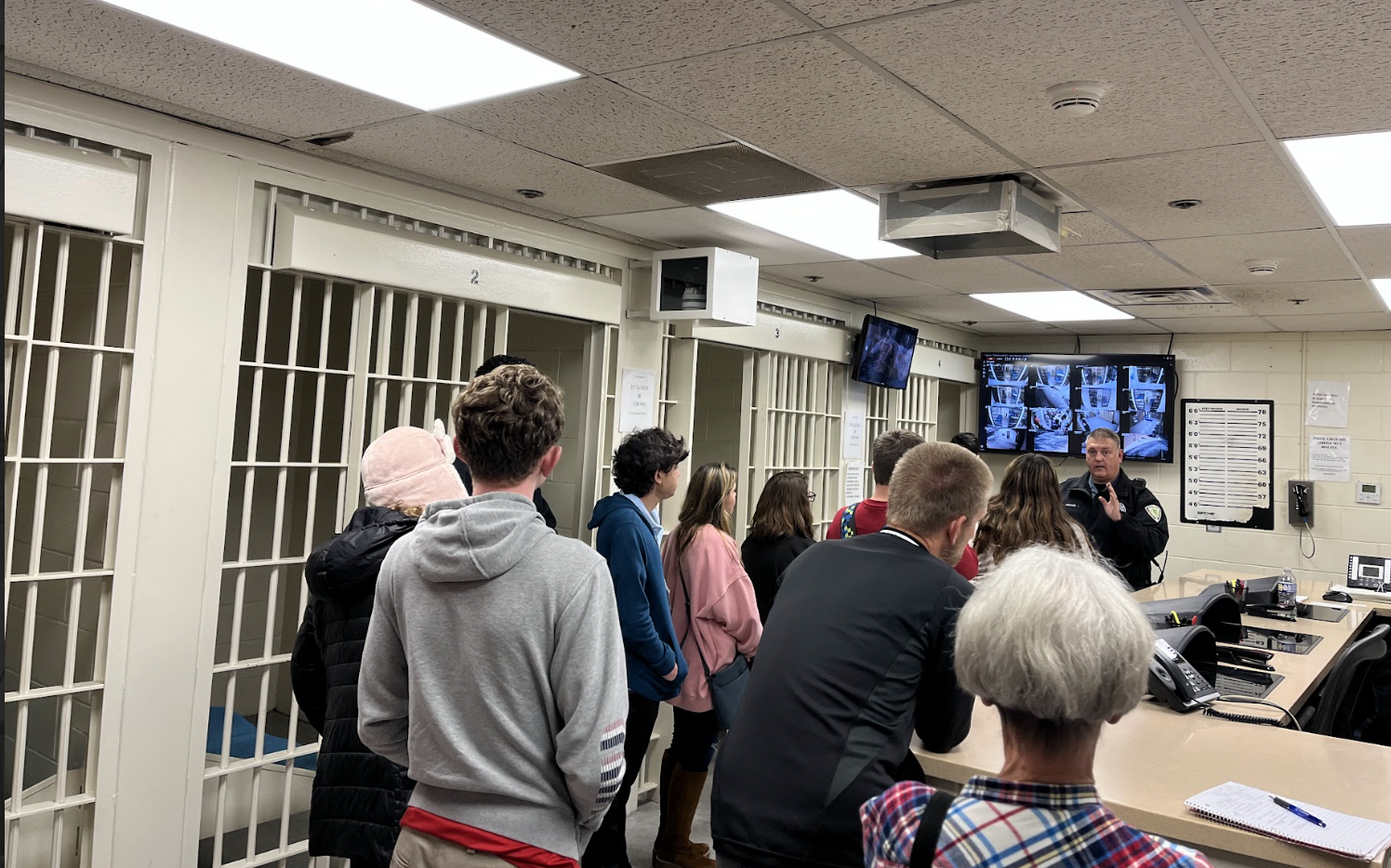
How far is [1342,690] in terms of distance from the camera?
2766 mm

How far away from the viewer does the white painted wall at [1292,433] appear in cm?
609

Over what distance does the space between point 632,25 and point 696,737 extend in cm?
241

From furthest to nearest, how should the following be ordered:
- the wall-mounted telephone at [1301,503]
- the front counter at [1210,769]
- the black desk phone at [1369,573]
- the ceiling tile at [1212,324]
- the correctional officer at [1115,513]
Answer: the wall-mounted telephone at [1301,503] → the ceiling tile at [1212,324] → the black desk phone at [1369,573] → the correctional officer at [1115,513] → the front counter at [1210,769]

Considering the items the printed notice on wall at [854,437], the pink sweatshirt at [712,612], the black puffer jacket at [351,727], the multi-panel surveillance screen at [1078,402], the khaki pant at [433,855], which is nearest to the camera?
the khaki pant at [433,855]

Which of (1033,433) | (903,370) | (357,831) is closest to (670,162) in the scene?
(357,831)

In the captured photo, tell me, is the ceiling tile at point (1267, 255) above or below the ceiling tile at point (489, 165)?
above

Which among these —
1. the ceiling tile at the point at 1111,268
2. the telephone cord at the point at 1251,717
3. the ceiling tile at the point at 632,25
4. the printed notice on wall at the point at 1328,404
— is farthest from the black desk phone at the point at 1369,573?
the ceiling tile at the point at 632,25

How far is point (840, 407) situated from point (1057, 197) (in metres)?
2.63

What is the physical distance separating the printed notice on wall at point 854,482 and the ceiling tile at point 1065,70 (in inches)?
130

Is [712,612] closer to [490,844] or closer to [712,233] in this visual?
[712,233]

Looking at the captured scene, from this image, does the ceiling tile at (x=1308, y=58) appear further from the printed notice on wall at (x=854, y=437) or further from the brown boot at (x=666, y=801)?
the printed notice on wall at (x=854, y=437)

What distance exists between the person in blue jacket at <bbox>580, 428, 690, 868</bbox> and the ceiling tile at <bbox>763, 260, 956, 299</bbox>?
166 centimetres

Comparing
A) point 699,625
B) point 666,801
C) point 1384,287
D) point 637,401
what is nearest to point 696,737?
point 666,801

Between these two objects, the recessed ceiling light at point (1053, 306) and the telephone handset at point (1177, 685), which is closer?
the telephone handset at point (1177, 685)
